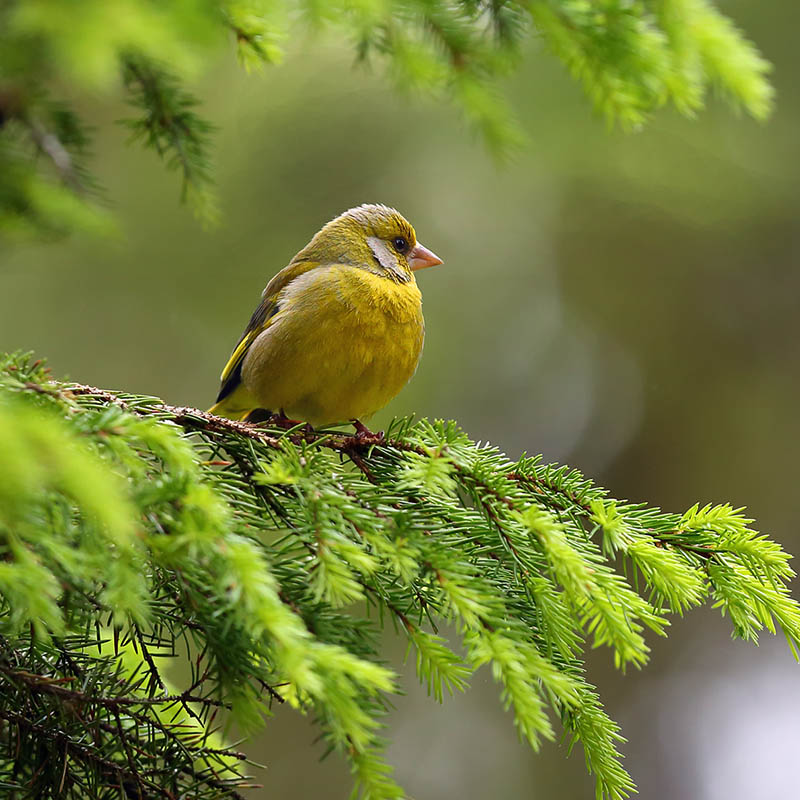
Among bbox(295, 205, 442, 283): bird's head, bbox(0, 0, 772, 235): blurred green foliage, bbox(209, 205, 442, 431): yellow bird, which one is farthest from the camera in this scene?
bbox(295, 205, 442, 283): bird's head

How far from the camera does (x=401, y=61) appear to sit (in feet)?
6.31

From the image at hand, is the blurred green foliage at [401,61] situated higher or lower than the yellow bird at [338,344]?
higher

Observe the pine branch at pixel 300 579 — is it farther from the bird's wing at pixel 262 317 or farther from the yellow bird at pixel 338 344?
the bird's wing at pixel 262 317

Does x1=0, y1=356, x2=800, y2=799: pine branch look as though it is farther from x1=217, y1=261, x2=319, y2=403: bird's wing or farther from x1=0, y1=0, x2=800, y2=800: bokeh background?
x1=0, y1=0, x2=800, y2=800: bokeh background

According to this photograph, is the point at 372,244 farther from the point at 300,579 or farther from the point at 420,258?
the point at 300,579

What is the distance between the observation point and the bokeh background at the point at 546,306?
240 inches

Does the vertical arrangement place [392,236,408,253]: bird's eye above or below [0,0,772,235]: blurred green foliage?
below

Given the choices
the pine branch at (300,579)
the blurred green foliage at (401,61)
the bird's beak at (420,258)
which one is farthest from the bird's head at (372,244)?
the pine branch at (300,579)

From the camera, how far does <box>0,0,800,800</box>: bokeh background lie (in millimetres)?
6086

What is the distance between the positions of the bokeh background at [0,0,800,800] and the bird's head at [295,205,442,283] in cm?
191

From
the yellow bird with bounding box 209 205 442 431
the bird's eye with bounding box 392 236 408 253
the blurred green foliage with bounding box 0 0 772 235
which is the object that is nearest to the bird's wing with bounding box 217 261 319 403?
the yellow bird with bounding box 209 205 442 431

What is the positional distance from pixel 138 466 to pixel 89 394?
0.46 meters

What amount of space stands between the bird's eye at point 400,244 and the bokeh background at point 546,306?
201 cm

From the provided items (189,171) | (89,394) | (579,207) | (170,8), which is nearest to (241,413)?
(189,171)
